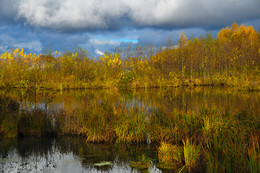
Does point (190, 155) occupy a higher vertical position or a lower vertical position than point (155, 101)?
lower

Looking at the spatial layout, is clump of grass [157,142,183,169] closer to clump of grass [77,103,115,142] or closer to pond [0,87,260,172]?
pond [0,87,260,172]

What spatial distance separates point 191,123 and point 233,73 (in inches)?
1097

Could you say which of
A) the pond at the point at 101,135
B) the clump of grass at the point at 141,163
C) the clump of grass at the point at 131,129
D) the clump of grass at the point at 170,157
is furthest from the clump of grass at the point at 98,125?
the clump of grass at the point at 170,157

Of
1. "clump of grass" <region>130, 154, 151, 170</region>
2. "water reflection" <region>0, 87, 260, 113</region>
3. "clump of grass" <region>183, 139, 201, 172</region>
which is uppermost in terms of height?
"water reflection" <region>0, 87, 260, 113</region>

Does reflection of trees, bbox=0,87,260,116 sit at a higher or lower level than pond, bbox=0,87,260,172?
higher

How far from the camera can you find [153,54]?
127 ft

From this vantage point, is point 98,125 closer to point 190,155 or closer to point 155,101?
point 190,155

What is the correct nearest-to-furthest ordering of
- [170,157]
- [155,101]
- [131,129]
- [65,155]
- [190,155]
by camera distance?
[190,155] → [170,157] → [65,155] → [131,129] → [155,101]

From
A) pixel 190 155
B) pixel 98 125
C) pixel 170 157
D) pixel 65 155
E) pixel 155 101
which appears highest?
pixel 155 101

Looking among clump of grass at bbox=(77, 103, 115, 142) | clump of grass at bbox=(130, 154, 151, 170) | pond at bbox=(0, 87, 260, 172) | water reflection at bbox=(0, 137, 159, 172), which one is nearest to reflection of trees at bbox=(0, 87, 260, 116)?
pond at bbox=(0, 87, 260, 172)

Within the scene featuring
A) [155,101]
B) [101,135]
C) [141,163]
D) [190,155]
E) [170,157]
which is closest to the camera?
[190,155]

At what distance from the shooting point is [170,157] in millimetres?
6453

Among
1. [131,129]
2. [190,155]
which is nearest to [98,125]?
[131,129]

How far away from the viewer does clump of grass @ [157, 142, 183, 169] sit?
6.36 m
